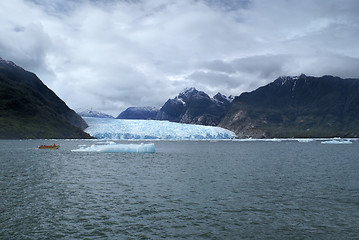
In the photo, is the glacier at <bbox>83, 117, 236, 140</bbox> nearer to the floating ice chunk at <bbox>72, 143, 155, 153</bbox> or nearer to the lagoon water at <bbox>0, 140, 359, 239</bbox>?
the floating ice chunk at <bbox>72, 143, 155, 153</bbox>

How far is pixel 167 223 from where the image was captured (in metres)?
18.4

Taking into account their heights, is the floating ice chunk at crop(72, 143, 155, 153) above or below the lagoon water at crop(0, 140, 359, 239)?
above

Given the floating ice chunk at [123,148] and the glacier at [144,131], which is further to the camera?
the glacier at [144,131]

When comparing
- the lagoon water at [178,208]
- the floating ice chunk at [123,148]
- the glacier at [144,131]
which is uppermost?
the glacier at [144,131]

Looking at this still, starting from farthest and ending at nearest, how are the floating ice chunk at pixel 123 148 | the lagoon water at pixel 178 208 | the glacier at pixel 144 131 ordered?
the glacier at pixel 144 131, the floating ice chunk at pixel 123 148, the lagoon water at pixel 178 208

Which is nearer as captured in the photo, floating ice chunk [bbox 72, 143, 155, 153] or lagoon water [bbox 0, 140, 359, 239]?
lagoon water [bbox 0, 140, 359, 239]

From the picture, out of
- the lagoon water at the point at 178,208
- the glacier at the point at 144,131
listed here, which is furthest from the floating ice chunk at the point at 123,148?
the glacier at the point at 144,131

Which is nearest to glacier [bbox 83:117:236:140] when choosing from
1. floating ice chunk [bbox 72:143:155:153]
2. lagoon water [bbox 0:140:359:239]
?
floating ice chunk [bbox 72:143:155:153]

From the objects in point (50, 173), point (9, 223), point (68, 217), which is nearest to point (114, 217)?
point (68, 217)

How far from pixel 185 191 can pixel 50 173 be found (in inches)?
856

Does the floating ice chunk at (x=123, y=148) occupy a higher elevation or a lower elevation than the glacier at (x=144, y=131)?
lower

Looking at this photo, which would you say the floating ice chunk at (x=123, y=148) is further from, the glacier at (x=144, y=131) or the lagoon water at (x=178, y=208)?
the glacier at (x=144, y=131)

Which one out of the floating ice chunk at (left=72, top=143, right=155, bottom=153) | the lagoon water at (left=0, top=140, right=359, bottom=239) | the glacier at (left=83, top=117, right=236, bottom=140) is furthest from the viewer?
the glacier at (left=83, top=117, right=236, bottom=140)

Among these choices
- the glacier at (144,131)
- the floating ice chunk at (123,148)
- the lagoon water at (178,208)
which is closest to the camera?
the lagoon water at (178,208)
